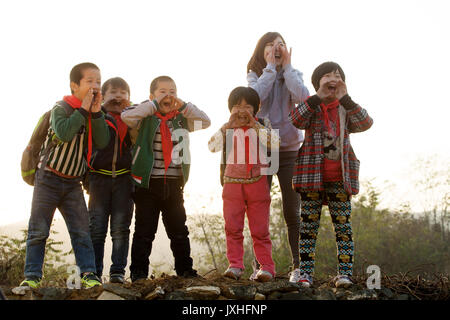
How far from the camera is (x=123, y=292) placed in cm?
356

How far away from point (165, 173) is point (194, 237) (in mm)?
9658

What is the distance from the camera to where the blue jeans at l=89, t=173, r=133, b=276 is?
178 inches

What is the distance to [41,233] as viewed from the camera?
3.99 metres

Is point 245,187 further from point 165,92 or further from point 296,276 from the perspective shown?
point 165,92

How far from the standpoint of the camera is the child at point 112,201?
178 inches

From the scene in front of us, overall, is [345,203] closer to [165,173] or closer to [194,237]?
[165,173]

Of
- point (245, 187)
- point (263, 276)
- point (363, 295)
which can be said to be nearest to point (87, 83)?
point (245, 187)

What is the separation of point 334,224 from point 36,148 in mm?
2841

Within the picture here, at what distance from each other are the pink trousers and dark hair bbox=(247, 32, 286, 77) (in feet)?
4.73

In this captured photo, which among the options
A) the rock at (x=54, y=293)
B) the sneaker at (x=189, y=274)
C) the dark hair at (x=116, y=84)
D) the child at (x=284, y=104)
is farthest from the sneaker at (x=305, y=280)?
the dark hair at (x=116, y=84)

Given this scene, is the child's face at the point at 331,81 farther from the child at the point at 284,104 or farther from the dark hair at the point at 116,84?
the dark hair at the point at 116,84

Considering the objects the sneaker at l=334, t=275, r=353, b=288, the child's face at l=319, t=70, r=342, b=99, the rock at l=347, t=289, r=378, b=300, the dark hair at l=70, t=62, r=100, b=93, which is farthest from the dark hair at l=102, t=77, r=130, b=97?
the rock at l=347, t=289, r=378, b=300

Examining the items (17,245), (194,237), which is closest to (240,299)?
(17,245)
